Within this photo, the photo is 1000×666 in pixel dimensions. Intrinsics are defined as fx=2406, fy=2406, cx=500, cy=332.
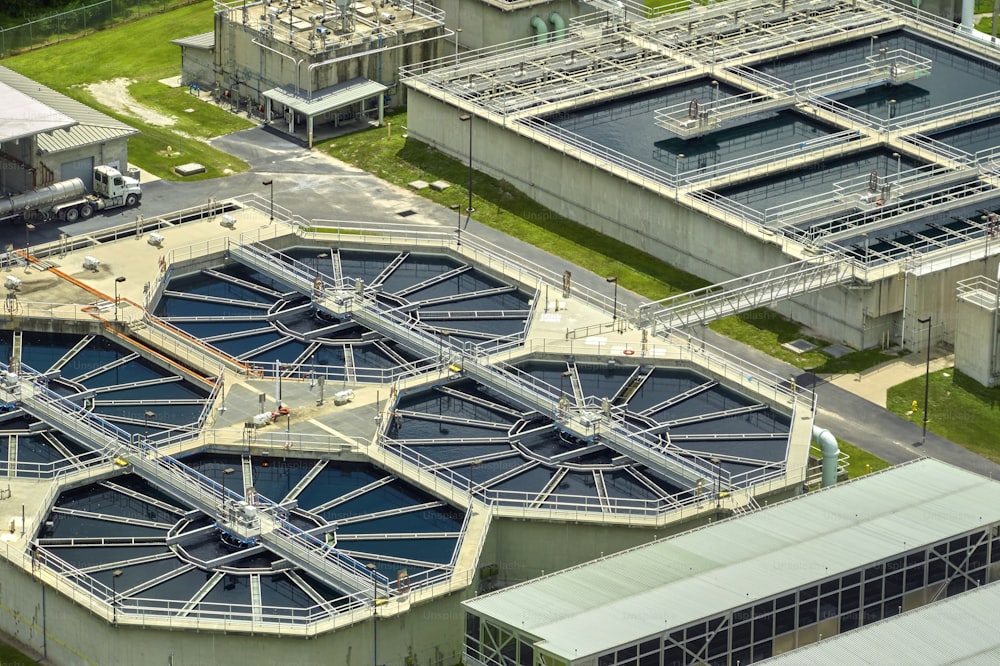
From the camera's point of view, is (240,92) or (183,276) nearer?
(183,276)

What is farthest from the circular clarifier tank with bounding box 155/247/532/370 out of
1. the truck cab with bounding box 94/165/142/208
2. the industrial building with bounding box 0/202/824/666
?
the truck cab with bounding box 94/165/142/208

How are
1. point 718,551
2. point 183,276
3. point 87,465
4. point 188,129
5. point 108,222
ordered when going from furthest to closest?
point 188,129, point 108,222, point 183,276, point 87,465, point 718,551

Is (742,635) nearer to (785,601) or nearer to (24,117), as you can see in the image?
(785,601)

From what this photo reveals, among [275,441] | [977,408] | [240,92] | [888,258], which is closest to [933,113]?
[888,258]

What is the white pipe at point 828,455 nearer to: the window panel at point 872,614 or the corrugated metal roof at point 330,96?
the window panel at point 872,614

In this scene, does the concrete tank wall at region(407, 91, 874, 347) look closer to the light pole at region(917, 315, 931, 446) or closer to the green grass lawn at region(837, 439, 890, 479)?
the light pole at region(917, 315, 931, 446)

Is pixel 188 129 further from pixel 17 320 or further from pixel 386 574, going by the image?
pixel 386 574

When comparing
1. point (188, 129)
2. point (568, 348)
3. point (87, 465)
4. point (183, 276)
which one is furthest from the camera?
point (188, 129)
